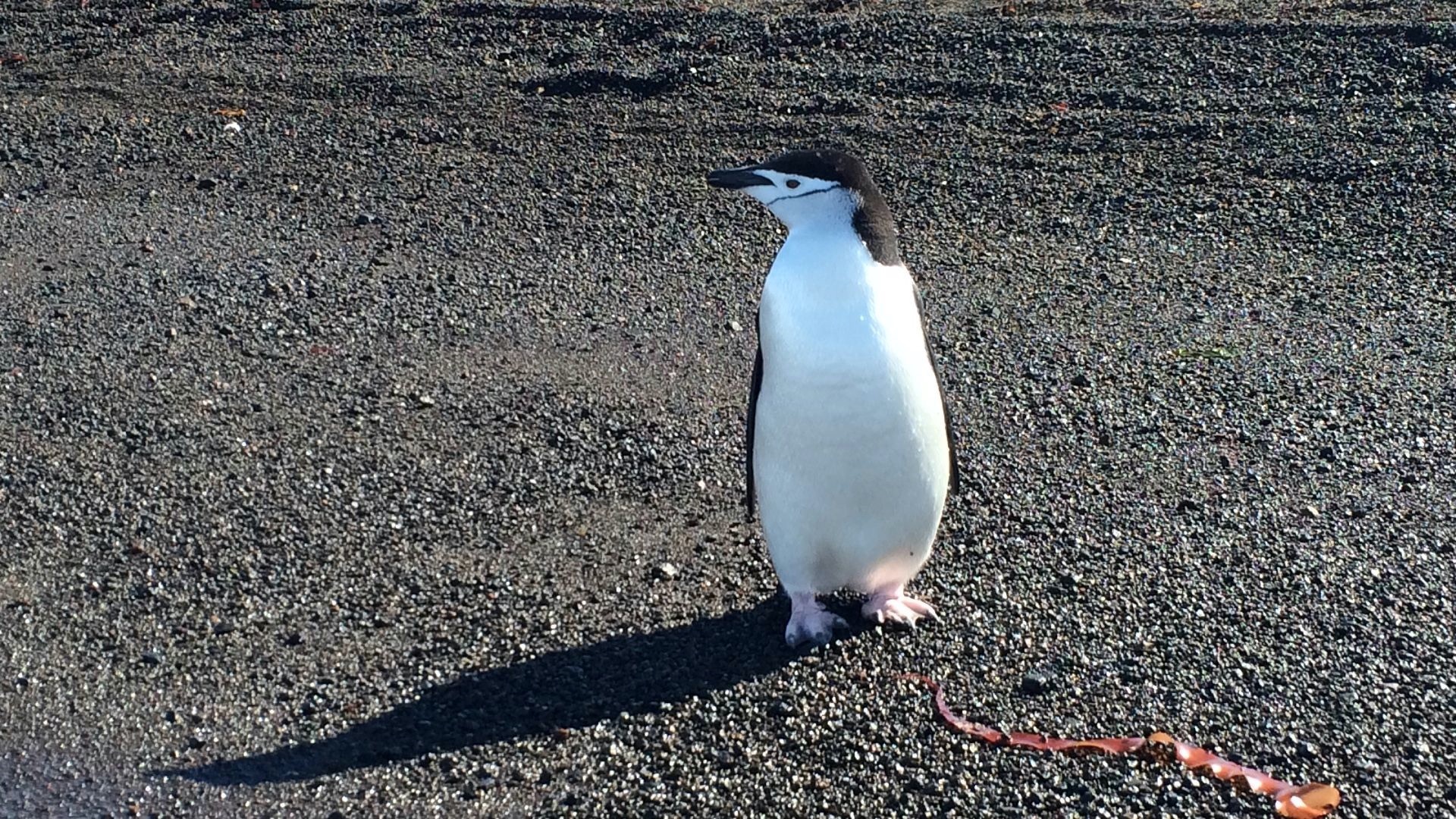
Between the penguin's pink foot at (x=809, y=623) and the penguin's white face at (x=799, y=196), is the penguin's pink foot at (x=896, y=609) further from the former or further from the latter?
the penguin's white face at (x=799, y=196)

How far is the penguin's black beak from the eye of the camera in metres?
4.28

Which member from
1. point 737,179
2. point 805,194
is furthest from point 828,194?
point 737,179

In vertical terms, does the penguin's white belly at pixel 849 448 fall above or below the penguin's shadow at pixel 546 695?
above

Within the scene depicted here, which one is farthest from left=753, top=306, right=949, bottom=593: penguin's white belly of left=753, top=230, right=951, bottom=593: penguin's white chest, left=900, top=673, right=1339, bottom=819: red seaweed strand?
left=900, top=673, right=1339, bottom=819: red seaweed strand

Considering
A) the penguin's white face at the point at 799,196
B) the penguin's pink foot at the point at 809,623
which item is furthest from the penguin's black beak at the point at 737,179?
the penguin's pink foot at the point at 809,623

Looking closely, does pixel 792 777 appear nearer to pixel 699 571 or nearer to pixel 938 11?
pixel 699 571

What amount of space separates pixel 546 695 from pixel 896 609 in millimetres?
1001

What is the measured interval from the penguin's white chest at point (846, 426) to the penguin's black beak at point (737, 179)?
20 centimetres

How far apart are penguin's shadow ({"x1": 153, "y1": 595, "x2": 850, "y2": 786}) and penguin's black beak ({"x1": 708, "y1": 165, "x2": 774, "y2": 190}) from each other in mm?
1230

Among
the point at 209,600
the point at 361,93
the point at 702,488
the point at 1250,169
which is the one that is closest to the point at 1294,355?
the point at 1250,169

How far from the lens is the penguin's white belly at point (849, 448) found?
4133mm

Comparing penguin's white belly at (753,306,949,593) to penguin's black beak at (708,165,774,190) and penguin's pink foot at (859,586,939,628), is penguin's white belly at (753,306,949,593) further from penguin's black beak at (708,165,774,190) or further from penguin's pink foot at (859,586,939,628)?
penguin's black beak at (708,165,774,190)

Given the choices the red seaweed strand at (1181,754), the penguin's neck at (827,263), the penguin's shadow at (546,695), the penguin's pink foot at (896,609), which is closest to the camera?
the red seaweed strand at (1181,754)

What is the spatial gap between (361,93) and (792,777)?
6.39 metres
